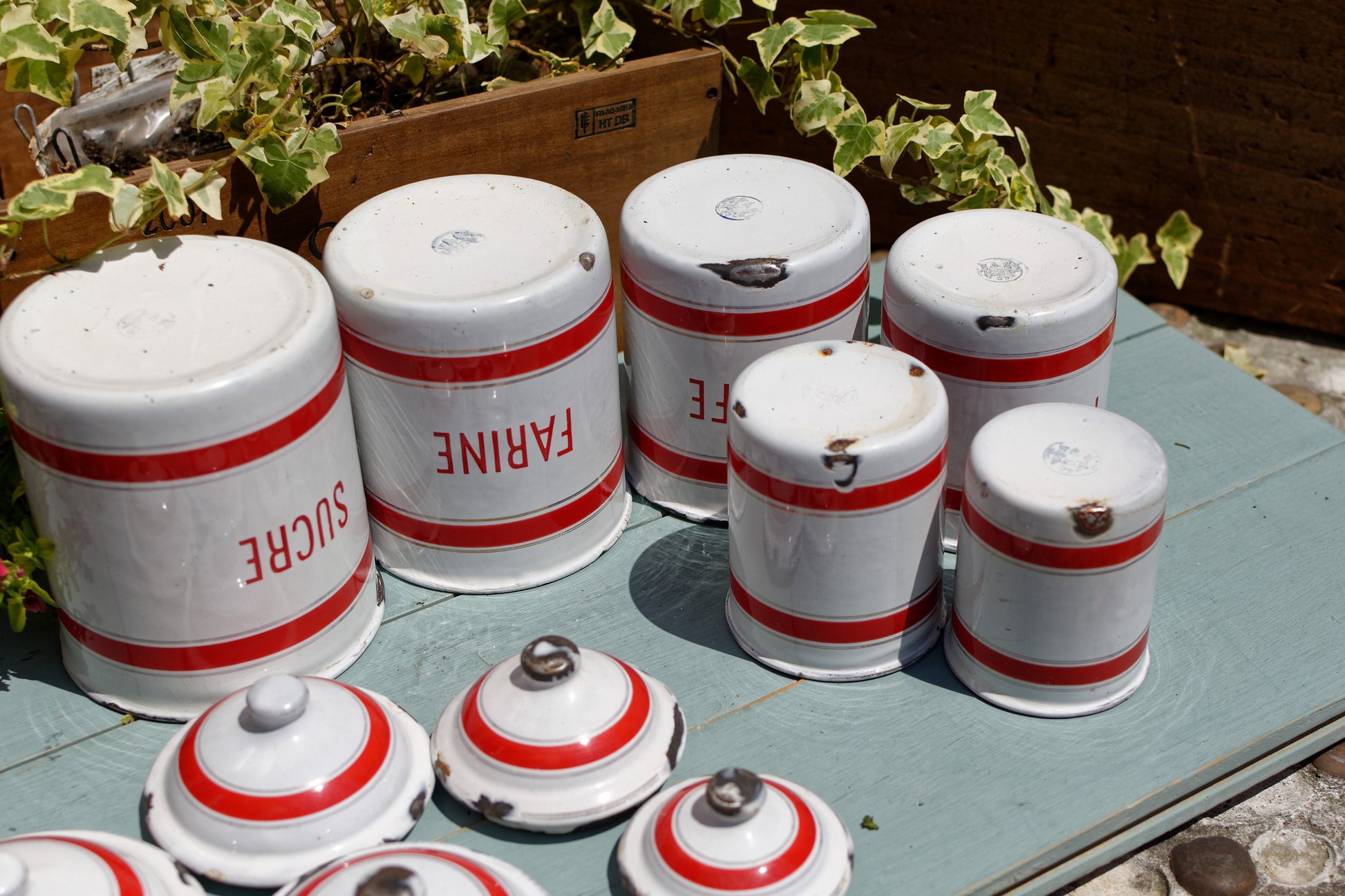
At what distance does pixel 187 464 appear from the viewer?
3.98 feet

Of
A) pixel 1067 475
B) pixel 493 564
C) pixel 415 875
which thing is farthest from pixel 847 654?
pixel 415 875

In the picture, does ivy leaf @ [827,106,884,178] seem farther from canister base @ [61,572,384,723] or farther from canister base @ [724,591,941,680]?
canister base @ [61,572,384,723]

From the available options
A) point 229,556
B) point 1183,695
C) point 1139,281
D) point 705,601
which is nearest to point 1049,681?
point 1183,695

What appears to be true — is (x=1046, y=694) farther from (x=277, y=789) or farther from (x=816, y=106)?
(x=816, y=106)

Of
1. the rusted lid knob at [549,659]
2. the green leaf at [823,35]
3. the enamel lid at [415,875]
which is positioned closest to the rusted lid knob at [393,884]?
the enamel lid at [415,875]

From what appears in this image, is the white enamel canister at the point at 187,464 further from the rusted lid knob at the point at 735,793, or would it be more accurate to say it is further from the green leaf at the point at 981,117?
the green leaf at the point at 981,117

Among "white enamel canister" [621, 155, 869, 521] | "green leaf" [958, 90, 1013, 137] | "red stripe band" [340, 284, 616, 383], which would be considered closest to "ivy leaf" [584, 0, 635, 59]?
"white enamel canister" [621, 155, 869, 521]

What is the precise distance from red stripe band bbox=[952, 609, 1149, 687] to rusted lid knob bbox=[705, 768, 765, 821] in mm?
349

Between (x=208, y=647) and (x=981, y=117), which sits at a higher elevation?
(x=981, y=117)

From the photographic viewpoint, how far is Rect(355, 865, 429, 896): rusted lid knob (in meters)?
1.07

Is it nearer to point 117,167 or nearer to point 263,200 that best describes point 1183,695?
point 263,200

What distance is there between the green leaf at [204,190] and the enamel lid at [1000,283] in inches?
29.9

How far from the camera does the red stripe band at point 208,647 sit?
1347 mm

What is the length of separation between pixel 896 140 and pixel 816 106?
0.43ft
